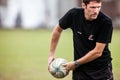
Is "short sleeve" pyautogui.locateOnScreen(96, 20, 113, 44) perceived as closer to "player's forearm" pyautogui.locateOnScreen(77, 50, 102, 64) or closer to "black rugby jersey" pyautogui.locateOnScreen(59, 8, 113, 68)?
"black rugby jersey" pyautogui.locateOnScreen(59, 8, 113, 68)

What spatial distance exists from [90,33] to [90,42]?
0.49ft

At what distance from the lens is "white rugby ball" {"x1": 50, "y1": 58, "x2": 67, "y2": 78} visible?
30.5 ft

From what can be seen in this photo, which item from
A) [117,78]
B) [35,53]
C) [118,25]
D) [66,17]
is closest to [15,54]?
[35,53]

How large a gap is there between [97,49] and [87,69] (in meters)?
0.41

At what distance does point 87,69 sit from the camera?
29.8 ft

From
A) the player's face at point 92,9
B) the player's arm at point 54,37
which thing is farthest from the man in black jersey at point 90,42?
the player's arm at point 54,37

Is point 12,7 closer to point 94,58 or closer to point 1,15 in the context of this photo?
point 1,15

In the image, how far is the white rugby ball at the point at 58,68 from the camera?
30.5 feet

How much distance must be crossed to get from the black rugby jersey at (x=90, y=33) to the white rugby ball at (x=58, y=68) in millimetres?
297

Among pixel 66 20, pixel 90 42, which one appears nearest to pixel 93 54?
pixel 90 42

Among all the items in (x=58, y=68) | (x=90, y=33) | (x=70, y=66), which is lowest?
(x=58, y=68)

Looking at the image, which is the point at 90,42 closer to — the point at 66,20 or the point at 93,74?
the point at 93,74

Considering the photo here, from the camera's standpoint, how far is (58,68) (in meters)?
9.34

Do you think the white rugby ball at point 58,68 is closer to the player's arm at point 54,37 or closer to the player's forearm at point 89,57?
the player's arm at point 54,37
